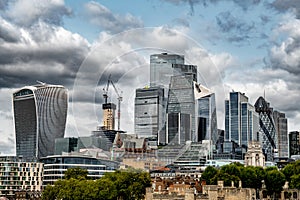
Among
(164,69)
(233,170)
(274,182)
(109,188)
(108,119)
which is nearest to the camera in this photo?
(109,188)

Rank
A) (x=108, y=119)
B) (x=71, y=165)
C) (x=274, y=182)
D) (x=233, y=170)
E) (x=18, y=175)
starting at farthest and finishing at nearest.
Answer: (x=108, y=119) < (x=18, y=175) < (x=71, y=165) < (x=233, y=170) < (x=274, y=182)

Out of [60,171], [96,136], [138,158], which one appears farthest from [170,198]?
[138,158]

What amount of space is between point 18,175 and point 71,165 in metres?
18.0

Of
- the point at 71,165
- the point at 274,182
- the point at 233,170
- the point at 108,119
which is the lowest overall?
the point at 274,182

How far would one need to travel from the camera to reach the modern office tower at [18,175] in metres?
167

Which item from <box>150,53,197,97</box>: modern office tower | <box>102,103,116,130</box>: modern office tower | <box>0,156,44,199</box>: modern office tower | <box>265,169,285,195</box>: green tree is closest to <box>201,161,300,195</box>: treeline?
<box>265,169,285,195</box>: green tree

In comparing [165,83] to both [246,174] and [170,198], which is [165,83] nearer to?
[246,174]

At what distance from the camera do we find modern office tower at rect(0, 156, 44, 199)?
6585 inches

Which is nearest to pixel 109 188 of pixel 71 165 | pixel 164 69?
pixel 71 165

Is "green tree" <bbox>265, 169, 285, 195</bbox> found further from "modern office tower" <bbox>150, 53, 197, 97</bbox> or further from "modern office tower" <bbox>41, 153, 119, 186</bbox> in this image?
"modern office tower" <bbox>41, 153, 119, 186</bbox>

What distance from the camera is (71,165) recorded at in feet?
546

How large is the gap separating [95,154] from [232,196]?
11759 cm

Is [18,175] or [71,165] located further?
[18,175]

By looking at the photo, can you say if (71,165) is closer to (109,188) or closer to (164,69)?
(164,69)
